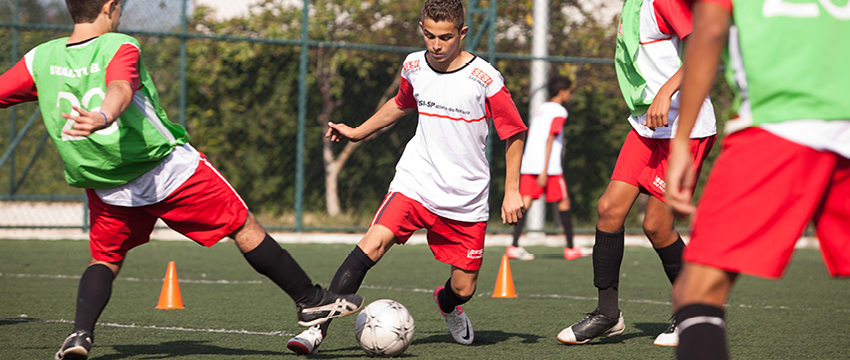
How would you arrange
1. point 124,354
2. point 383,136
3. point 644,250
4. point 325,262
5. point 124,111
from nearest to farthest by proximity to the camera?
point 124,111
point 124,354
point 325,262
point 644,250
point 383,136

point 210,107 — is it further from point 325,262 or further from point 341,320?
point 341,320

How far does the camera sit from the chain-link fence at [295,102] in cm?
1062

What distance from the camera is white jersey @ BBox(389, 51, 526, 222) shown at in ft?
14.0

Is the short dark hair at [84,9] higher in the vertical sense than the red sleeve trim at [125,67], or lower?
higher

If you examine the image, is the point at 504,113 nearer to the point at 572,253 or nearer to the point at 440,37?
the point at 440,37

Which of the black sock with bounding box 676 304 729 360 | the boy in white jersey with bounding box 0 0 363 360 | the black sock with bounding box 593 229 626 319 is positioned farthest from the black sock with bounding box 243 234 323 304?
the black sock with bounding box 676 304 729 360

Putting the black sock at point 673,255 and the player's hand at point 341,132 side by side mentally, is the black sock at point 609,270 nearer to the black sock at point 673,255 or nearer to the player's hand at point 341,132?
the black sock at point 673,255

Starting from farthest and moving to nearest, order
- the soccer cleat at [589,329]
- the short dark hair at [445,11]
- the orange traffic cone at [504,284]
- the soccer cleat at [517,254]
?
the soccer cleat at [517,254], the orange traffic cone at [504,284], the soccer cleat at [589,329], the short dark hair at [445,11]

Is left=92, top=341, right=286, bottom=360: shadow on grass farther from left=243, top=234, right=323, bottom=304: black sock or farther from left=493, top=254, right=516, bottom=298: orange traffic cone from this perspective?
left=493, top=254, right=516, bottom=298: orange traffic cone

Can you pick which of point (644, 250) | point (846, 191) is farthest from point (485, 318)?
point (644, 250)

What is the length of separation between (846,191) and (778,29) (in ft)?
1.46

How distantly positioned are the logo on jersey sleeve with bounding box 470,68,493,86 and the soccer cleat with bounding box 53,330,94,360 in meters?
2.23

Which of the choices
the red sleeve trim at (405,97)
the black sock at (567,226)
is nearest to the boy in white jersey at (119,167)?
the red sleeve trim at (405,97)

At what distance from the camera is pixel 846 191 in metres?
2.07
